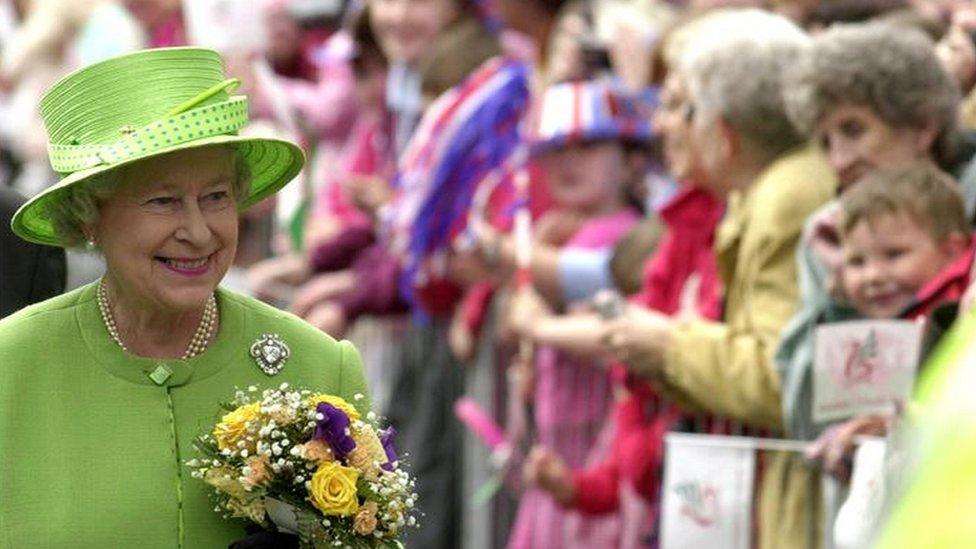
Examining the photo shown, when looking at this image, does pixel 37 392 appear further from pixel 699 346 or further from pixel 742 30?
pixel 742 30

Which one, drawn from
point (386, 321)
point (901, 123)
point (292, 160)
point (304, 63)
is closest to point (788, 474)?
point (901, 123)

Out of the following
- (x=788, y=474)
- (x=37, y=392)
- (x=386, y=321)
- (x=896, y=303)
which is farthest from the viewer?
(x=386, y=321)

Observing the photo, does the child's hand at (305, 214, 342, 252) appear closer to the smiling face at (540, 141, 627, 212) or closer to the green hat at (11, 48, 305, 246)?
the smiling face at (540, 141, 627, 212)

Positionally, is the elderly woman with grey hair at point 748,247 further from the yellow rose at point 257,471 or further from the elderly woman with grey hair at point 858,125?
the yellow rose at point 257,471

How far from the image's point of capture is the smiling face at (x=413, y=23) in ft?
30.5

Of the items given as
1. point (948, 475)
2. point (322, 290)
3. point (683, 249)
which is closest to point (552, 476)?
point (683, 249)

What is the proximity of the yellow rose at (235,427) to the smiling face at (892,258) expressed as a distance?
2.44 metres

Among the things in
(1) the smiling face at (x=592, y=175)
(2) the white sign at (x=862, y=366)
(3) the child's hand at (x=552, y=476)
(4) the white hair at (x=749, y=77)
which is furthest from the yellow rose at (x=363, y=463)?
(1) the smiling face at (x=592, y=175)

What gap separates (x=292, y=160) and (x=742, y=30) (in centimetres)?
313

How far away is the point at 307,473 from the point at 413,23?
6.14m

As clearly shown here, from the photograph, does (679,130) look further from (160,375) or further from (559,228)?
(160,375)

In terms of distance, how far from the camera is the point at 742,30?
659 centimetres

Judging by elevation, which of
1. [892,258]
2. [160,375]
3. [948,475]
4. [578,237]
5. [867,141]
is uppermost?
[578,237]

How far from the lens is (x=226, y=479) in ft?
11.0
